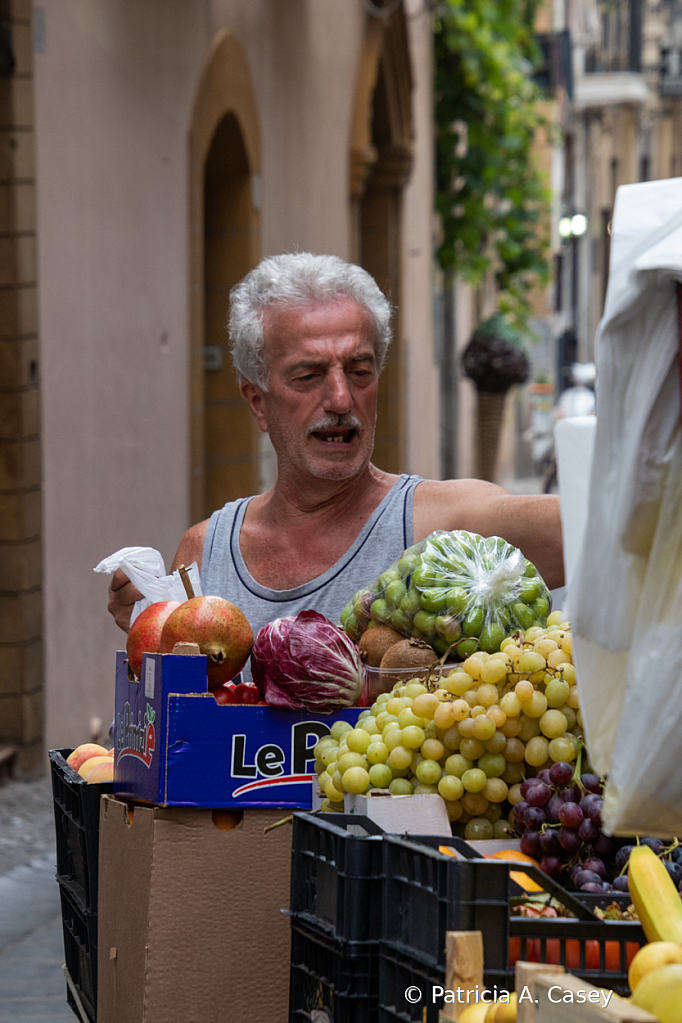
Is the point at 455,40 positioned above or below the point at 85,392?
above

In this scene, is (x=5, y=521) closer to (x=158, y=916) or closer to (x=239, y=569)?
(x=239, y=569)

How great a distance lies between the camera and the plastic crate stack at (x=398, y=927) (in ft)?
4.93

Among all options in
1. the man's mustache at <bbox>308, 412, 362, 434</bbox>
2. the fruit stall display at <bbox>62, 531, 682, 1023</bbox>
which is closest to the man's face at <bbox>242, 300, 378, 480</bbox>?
the man's mustache at <bbox>308, 412, 362, 434</bbox>

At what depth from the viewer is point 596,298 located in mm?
36000

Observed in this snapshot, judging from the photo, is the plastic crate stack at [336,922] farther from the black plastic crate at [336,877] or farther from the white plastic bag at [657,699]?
the white plastic bag at [657,699]

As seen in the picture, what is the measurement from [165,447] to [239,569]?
175 inches

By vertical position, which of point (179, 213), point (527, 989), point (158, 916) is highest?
point (179, 213)

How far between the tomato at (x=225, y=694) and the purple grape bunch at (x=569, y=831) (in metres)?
0.51

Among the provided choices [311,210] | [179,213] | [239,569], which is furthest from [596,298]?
[239,569]

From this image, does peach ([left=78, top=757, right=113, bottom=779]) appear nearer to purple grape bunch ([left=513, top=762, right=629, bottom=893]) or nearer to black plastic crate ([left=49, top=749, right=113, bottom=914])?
black plastic crate ([left=49, top=749, right=113, bottom=914])

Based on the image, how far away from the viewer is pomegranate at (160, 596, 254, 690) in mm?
2158

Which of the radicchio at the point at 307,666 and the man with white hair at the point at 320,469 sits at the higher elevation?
the man with white hair at the point at 320,469

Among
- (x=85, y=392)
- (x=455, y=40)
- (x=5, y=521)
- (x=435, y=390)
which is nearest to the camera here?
(x=5, y=521)

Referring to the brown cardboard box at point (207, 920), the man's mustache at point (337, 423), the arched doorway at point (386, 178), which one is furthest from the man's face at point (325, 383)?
the arched doorway at point (386, 178)
